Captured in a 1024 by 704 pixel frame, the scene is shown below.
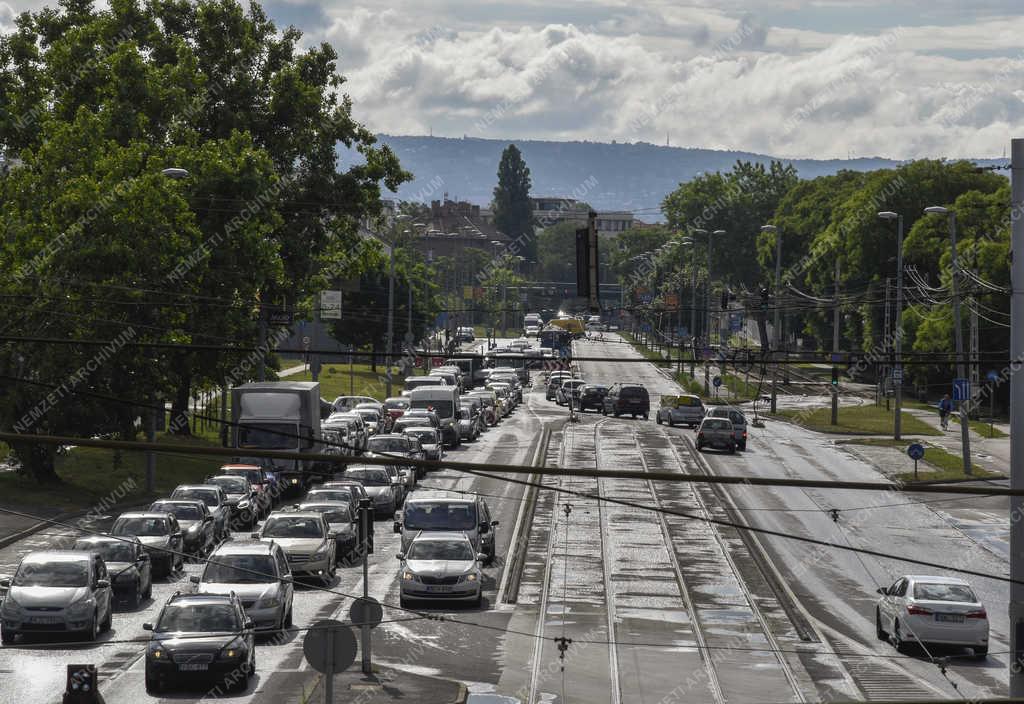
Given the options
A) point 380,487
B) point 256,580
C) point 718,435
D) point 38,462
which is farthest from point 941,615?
point 718,435

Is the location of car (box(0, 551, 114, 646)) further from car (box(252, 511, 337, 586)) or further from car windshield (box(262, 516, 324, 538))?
car windshield (box(262, 516, 324, 538))

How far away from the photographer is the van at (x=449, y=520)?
110 feet

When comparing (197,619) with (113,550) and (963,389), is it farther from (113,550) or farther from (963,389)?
(963,389)

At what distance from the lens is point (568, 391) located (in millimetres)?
88375

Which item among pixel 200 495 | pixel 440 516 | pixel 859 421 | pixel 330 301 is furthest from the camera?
pixel 330 301

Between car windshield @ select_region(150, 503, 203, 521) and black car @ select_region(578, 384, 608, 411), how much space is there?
5008cm

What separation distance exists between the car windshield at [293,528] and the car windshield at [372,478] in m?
9.80

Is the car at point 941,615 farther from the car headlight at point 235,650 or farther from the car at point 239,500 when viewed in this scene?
the car at point 239,500

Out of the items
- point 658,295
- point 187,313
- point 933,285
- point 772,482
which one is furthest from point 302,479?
point 658,295

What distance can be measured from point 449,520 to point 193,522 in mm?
5811

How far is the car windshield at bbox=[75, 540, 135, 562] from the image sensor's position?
28.5 meters

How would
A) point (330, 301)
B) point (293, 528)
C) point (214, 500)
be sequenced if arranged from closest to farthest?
1. point (293, 528)
2. point (214, 500)
3. point (330, 301)

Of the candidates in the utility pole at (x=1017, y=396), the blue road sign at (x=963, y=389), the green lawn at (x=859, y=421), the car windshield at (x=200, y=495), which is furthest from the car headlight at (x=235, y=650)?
the green lawn at (x=859, y=421)

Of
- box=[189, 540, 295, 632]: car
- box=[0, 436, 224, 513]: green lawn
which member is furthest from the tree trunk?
box=[189, 540, 295, 632]: car
